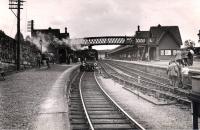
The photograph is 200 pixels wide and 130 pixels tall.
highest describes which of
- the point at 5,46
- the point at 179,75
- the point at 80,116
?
the point at 5,46

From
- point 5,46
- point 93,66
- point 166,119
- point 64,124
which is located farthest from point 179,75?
point 93,66

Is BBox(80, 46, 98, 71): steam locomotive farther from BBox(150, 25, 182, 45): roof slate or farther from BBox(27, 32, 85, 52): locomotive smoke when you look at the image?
BBox(150, 25, 182, 45): roof slate

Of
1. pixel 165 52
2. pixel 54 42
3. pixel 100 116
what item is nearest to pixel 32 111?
pixel 100 116

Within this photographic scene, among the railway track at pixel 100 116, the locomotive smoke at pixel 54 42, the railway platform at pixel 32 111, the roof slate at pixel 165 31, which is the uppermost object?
the roof slate at pixel 165 31

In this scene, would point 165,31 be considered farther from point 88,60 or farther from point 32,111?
point 32,111

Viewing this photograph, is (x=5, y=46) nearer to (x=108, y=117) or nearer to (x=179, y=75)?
(x=179, y=75)

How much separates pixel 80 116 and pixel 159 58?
50.9 meters

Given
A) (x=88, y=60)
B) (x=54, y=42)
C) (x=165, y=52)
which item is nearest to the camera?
(x=88, y=60)

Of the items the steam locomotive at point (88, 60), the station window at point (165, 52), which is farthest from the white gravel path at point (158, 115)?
the station window at point (165, 52)

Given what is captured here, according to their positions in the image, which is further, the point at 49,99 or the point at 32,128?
the point at 49,99

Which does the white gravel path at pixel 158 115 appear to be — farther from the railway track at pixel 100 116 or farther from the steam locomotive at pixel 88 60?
the steam locomotive at pixel 88 60

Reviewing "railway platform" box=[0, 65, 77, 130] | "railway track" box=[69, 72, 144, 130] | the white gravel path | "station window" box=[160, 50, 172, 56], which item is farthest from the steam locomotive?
the white gravel path

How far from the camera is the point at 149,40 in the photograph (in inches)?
2507

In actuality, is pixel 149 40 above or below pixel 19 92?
above
